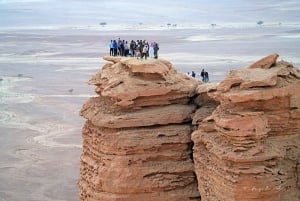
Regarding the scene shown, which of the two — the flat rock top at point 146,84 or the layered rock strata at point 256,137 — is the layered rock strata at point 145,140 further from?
the layered rock strata at point 256,137

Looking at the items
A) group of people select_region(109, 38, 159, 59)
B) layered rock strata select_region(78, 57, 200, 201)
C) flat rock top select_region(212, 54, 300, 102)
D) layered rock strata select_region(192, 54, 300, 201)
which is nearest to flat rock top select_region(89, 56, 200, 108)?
layered rock strata select_region(78, 57, 200, 201)

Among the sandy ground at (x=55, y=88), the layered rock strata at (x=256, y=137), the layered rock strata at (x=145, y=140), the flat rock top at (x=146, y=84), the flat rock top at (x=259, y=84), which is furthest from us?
the sandy ground at (x=55, y=88)

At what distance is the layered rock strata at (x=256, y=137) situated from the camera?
12.8 metres

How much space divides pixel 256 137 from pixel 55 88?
43.5m

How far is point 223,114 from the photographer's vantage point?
43.7ft

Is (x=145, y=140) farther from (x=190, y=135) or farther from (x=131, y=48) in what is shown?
(x=131, y=48)

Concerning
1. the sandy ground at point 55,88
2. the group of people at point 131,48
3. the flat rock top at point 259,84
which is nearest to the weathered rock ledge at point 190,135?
the flat rock top at point 259,84

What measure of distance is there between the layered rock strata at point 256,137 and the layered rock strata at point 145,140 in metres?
1.24

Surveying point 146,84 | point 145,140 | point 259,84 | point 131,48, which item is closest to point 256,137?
point 259,84

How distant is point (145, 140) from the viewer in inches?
595

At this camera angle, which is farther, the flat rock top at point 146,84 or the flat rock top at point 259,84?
the flat rock top at point 146,84

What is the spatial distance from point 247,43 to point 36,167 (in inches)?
1978

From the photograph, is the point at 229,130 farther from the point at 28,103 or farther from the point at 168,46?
the point at 168,46

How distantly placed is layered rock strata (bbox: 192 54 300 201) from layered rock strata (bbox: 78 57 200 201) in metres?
1.24
